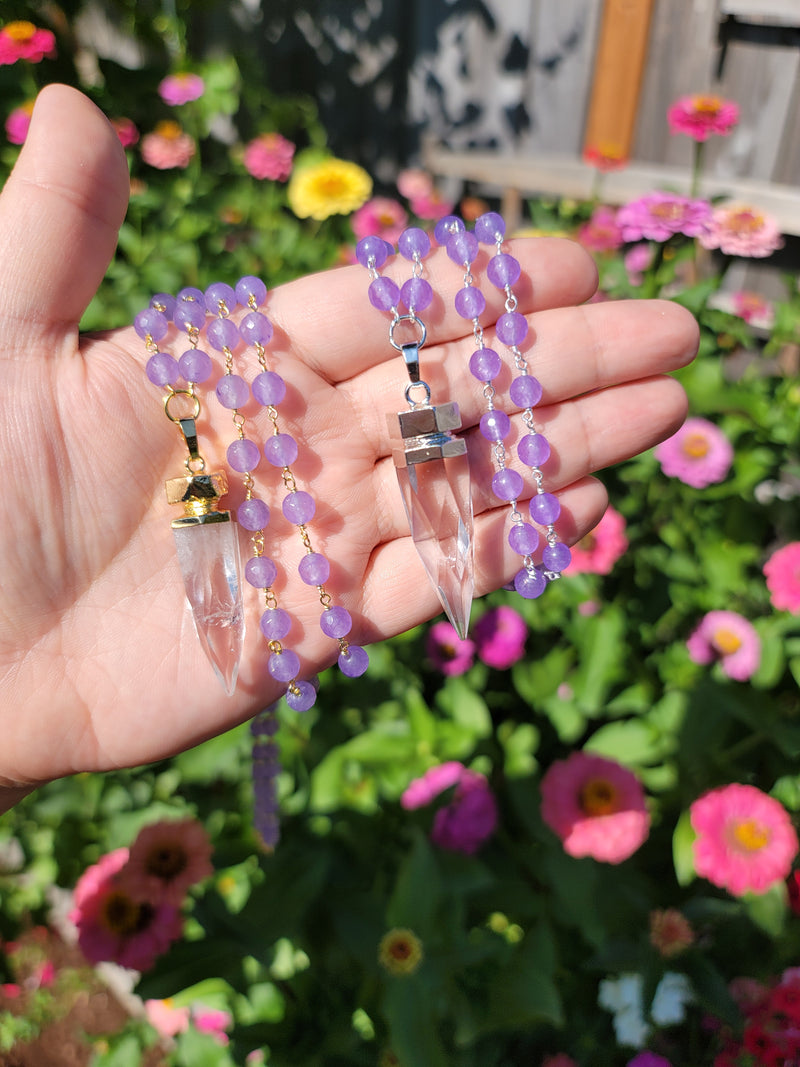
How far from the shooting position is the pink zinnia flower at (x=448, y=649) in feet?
5.35

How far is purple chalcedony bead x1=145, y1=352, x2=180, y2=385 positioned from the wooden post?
183 cm

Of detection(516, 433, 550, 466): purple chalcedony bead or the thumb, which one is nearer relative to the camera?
the thumb

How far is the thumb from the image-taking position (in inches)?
36.4

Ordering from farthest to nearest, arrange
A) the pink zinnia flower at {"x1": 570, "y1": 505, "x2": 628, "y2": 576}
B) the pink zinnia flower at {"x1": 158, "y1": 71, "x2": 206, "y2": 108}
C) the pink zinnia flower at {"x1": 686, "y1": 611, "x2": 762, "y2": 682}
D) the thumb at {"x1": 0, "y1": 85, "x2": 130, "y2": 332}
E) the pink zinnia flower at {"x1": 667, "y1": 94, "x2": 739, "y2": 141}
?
the pink zinnia flower at {"x1": 158, "y1": 71, "x2": 206, "y2": 108} < the pink zinnia flower at {"x1": 667, "y1": 94, "x2": 739, "y2": 141} < the pink zinnia flower at {"x1": 570, "y1": 505, "x2": 628, "y2": 576} < the pink zinnia flower at {"x1": 686, "y1": 611, "x2": 762, "y2": 682} < the thumb at {"x1": 0, "y1": 85, "x2": 130, "y2": 332}

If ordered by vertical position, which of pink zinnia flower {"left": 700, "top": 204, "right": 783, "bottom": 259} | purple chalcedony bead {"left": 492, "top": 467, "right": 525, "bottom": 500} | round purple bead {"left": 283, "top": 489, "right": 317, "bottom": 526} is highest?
pink zinnia flower {"left": 700, "top": 204, "right": 783, "bottom": 259}

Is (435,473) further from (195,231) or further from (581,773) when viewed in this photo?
(195,231)

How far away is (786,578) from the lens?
54.2 inches

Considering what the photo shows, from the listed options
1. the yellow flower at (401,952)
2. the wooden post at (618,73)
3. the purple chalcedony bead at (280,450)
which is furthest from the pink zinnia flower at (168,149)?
the yellow flower at (401,952)

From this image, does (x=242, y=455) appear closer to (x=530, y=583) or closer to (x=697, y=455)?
(x=530, y=583)

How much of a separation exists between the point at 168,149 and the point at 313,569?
1.74 metres

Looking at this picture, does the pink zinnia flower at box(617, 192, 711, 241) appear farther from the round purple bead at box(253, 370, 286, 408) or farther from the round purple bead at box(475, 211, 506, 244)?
the round purple bead at box(253, 370, 286, 408)

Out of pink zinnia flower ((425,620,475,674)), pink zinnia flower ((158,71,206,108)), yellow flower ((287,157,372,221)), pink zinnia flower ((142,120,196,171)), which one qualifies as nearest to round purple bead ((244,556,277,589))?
pink zinnia flower ((425,620,475,674))

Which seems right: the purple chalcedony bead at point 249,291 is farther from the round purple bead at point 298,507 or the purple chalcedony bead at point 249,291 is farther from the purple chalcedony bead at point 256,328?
the round purple bead at point 298,507

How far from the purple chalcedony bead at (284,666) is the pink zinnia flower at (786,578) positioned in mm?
880
